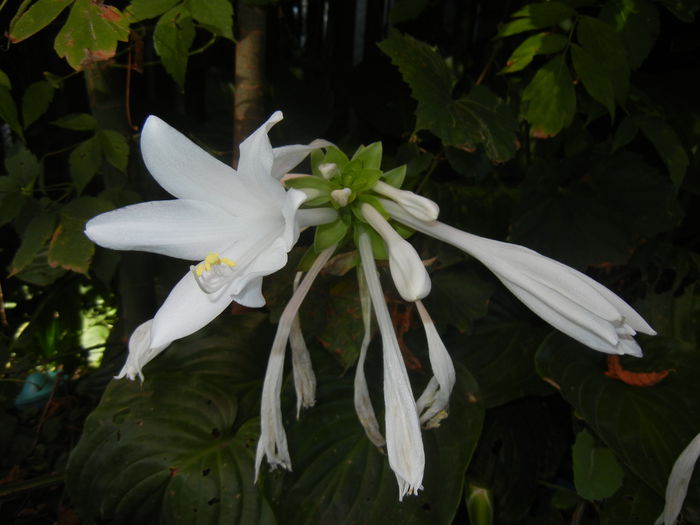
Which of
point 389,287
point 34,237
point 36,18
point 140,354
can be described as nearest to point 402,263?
point 140,354

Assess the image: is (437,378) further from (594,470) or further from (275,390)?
(594,470)

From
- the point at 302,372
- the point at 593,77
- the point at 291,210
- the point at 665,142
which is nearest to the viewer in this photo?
the point at 291,210

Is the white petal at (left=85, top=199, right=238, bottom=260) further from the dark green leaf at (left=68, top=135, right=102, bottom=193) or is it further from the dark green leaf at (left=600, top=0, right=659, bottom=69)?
the dark green leaf at (left=600, top=0, right=659, bottom=69)

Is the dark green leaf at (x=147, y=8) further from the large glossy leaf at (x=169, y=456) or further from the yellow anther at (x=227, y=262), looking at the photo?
the large glossy leaf at (x=169, y=456)

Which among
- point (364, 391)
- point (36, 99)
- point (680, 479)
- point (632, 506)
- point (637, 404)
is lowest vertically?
point (632, 506)

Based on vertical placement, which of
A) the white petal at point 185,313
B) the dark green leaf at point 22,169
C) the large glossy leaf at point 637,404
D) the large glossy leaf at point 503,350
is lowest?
the large glossy leaf at point 503,350

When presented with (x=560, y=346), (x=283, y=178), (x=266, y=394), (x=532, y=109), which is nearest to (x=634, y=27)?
(x=532, y=109)

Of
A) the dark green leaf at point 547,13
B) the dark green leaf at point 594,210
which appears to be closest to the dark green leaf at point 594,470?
the dark green leaf at point 594,210
